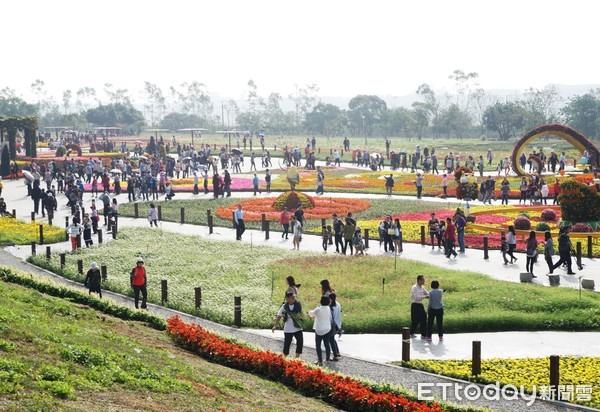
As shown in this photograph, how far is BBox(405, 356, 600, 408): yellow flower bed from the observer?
15.9 m

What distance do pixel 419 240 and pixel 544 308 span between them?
1238 cm

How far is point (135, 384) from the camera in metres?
13.6

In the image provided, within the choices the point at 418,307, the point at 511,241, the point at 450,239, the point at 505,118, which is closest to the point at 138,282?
the point at 418,307

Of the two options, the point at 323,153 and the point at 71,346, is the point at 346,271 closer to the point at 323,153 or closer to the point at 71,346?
the point at 71,346

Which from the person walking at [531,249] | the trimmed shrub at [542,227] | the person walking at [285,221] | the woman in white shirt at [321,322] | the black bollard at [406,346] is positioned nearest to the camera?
the woman in white shirt at [321,322]

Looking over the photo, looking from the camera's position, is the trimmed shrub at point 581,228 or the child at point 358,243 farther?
the trimmed shrub at point 581,228

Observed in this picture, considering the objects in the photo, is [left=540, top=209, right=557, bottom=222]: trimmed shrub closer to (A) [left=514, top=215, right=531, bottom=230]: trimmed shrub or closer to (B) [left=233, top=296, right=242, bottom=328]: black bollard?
(A) [left=514, top=215, right=531, bottom=230]: trimmed shrub

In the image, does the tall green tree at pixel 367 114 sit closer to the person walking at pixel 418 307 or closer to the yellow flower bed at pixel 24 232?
the yellow flower bed at pixel 24 232

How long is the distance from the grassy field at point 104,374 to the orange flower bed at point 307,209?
76.3ft

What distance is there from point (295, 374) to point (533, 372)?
477 cm

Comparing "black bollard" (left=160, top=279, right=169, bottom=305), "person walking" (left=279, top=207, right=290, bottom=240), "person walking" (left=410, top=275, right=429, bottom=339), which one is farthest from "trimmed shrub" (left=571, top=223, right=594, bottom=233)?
"black bollard" (left=160, top=279, right=169, bottom=305)

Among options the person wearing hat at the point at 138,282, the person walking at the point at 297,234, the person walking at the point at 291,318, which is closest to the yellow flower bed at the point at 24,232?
the person walking at the point at 297,234

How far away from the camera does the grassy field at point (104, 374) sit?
12352 mm

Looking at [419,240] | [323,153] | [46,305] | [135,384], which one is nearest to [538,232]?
[419,240]
